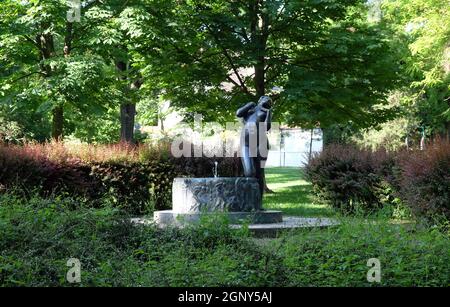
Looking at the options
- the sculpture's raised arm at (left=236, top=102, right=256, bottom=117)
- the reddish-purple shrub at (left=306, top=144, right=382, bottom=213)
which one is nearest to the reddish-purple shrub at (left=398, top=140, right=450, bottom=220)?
the reddish-purple shrub at (left=306, top=144, right=382, bottom=213)

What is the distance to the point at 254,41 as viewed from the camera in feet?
71.3

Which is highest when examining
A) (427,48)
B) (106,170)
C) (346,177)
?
(427,48)

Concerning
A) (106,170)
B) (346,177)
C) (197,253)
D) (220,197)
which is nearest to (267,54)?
(346,177)

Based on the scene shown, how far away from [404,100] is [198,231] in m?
23.4

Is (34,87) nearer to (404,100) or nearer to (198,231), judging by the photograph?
(198,231)

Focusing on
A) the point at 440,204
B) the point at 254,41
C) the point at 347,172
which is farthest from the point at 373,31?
the point at 440,204
